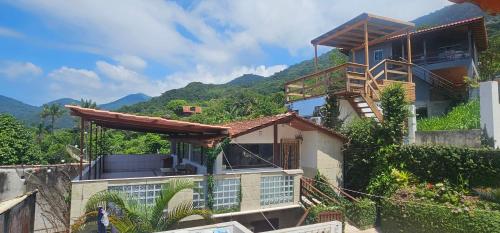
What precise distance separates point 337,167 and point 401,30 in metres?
7.47

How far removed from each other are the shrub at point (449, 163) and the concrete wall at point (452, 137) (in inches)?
50.3

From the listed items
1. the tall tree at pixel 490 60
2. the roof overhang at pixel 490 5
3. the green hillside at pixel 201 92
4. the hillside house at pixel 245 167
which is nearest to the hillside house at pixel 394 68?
the tall tree at pixel 490 60

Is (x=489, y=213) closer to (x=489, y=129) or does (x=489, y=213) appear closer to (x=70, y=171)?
(x=489, y=129)

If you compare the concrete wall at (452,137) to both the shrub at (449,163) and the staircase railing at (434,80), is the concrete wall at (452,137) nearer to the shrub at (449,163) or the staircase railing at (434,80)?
the shrub at (449,163)

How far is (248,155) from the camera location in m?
14.0

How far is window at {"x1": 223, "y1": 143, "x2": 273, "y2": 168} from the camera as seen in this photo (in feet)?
45.4

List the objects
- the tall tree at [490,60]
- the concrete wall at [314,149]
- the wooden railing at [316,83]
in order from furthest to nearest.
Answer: the tall tree at [490,60]
the wooden railing at [316,83]
the concrete wall at [314,149]

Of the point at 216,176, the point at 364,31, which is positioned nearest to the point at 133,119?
the point at 216,176

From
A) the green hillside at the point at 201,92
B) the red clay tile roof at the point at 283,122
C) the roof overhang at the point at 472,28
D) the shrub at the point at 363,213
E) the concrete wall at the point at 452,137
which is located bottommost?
the shrub at the point at 363,213

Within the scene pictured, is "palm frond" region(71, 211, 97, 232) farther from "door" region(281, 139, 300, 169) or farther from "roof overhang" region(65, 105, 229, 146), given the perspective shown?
"door" region(281, 139, 300, 169)

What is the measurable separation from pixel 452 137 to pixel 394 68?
32.4ft

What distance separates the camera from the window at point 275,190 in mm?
11742

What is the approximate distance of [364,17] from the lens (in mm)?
14180

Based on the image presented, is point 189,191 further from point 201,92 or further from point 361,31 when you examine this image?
point 201,92
